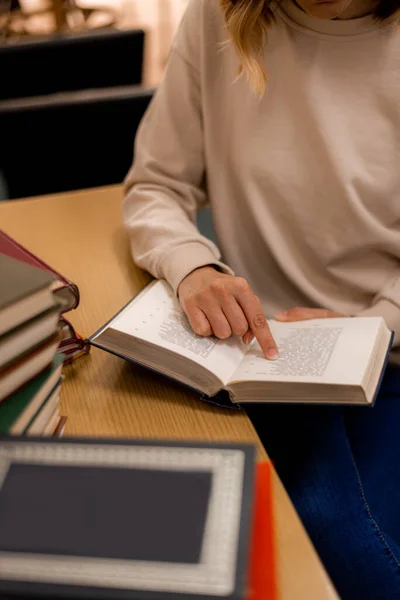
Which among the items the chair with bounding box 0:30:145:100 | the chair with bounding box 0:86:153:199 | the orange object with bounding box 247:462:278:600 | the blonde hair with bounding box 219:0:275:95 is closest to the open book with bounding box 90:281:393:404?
the orange object with bounding box 247:462:278:600

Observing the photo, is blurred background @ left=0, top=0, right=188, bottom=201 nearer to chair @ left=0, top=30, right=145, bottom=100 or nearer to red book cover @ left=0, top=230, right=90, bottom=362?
chair @ left=0, top=30, right=145, bottom=100

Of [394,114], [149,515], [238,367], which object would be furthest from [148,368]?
[394,114]

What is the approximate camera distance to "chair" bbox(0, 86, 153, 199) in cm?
159

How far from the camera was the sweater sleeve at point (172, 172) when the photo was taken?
0.91 metres

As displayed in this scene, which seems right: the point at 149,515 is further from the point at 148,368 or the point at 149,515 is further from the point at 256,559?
the point at 148,368

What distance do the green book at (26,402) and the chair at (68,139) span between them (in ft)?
3.87

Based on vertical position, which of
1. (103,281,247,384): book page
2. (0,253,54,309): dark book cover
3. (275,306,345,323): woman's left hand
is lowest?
(275,306,345,323): woman's left hand

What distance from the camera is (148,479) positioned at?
0.42 metres

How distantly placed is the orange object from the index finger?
296 millimetres

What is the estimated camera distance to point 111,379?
755 millimetres

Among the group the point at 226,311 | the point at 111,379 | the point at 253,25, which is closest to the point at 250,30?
the point at 253,25

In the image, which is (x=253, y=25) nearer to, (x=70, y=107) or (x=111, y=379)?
(x=111, y=379)

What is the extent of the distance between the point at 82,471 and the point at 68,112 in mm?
1334

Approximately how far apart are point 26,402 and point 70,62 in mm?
2137
